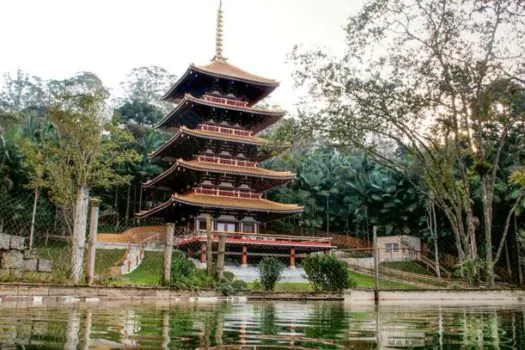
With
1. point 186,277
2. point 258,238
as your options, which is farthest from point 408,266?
point 186,277

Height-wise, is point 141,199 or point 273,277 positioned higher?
point 141,199

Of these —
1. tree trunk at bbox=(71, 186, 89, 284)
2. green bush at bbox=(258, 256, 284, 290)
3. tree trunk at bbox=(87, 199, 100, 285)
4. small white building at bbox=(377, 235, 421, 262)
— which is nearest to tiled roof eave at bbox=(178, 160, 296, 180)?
small white building at bbox=(377, 235, 421, 262)

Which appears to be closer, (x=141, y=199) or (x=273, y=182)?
(x=273, y=182)

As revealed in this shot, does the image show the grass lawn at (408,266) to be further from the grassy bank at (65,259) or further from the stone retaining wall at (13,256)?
the stone retaining wall at (13,256)

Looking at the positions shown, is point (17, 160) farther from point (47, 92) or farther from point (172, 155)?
point (47, 92)

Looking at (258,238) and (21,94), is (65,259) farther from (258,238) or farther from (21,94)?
(21,94)

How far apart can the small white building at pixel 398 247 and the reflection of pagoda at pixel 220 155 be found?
Answer: 1007 centimetres

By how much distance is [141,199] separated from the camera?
46250 millimetres

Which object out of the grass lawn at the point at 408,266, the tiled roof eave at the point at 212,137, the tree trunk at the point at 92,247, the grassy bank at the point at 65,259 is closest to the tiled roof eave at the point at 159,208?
the grassy bank at the point at 65,259

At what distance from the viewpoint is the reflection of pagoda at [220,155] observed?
102 feet

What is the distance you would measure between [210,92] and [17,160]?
16094 mm

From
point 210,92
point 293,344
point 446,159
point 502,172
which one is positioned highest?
point 210,92

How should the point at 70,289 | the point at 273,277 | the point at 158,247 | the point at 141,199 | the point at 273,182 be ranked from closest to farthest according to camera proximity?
the point at 70,289 < the point at 273,277 < the point at 158,247 < the point at 273,182 < the point at 141,199

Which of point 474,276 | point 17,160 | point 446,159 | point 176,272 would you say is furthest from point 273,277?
point 17,160
